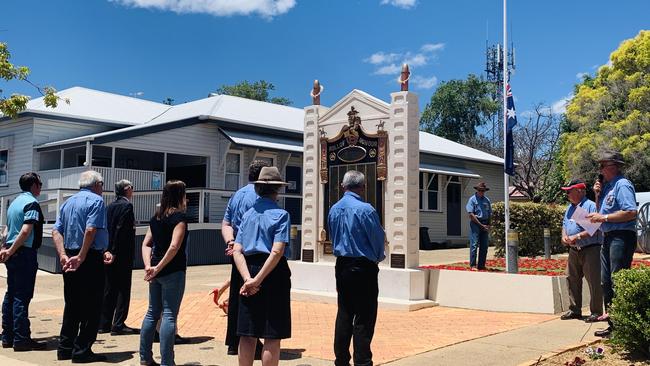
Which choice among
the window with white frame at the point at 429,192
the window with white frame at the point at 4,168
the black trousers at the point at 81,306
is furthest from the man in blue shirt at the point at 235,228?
the window with white frame at the point at 429,192

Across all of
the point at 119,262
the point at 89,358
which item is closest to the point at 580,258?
the point at 119,262

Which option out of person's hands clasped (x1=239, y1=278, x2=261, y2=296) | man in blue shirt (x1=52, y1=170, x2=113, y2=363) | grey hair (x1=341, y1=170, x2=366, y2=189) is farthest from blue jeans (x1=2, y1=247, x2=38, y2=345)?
grey hair (x1=341, y1=170, x2=366, y2=189)

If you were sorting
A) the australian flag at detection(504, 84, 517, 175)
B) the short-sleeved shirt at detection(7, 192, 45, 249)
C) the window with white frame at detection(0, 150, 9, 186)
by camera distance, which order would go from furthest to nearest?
the window with white frame at detection(0, 150, 9, 186), the australian flag at detection(504, 84, 517, 175), the short-sleeved shirt at detection(7, 192, 45, 249)

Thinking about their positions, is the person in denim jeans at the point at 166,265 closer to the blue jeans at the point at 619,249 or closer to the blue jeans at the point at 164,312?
the blue jeans at the point at 164,312

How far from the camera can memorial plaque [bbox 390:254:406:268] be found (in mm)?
9273

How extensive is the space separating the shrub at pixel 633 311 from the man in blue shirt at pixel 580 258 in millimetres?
1996

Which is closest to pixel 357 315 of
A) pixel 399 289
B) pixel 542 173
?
pixel 399 289

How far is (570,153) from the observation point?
2539cm

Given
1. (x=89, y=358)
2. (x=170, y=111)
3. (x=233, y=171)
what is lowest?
(x=89, y=358)

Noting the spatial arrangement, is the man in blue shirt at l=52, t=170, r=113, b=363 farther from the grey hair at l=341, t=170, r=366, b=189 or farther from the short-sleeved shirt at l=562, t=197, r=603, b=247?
the short-sleeved shirt at l=562, t=197, r=603, b=247

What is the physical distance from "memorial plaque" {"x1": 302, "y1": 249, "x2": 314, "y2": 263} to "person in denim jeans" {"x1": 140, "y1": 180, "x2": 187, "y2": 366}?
5152 mm

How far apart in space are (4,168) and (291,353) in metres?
18.9

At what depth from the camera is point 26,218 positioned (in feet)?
21.4

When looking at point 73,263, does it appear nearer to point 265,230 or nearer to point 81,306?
point 81,306
